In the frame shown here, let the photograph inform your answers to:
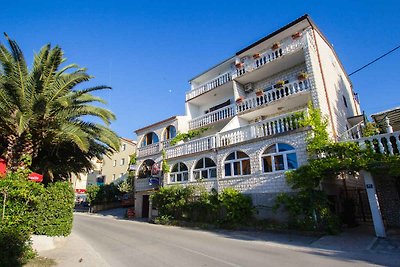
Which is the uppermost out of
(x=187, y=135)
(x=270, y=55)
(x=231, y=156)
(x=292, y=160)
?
(x=270, y=55)

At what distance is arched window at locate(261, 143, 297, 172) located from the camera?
14.1m

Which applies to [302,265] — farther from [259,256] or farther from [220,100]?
[220,100]

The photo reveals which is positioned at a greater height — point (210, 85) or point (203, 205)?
point (210, 85)

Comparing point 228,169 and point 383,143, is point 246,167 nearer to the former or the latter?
point 228,169

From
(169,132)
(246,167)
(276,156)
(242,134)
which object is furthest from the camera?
(169,132)

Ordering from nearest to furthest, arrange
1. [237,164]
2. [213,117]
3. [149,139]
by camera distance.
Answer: [237,164] → [213,117] → [149,139]

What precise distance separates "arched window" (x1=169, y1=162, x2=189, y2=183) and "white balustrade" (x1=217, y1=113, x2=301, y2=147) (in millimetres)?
4050

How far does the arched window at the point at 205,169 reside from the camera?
59.5 feet

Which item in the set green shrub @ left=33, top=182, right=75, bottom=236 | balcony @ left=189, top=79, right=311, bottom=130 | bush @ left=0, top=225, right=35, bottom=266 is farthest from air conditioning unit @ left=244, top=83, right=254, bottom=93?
bush @ left=0, top=225, right=35, bottom=266

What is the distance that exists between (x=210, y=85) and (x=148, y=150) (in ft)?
30.3

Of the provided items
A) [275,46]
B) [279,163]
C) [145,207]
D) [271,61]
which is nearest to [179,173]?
[145,207]

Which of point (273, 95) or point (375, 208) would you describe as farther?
point (273, 95)

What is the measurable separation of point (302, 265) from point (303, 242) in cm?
395

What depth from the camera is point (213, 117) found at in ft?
70.3
